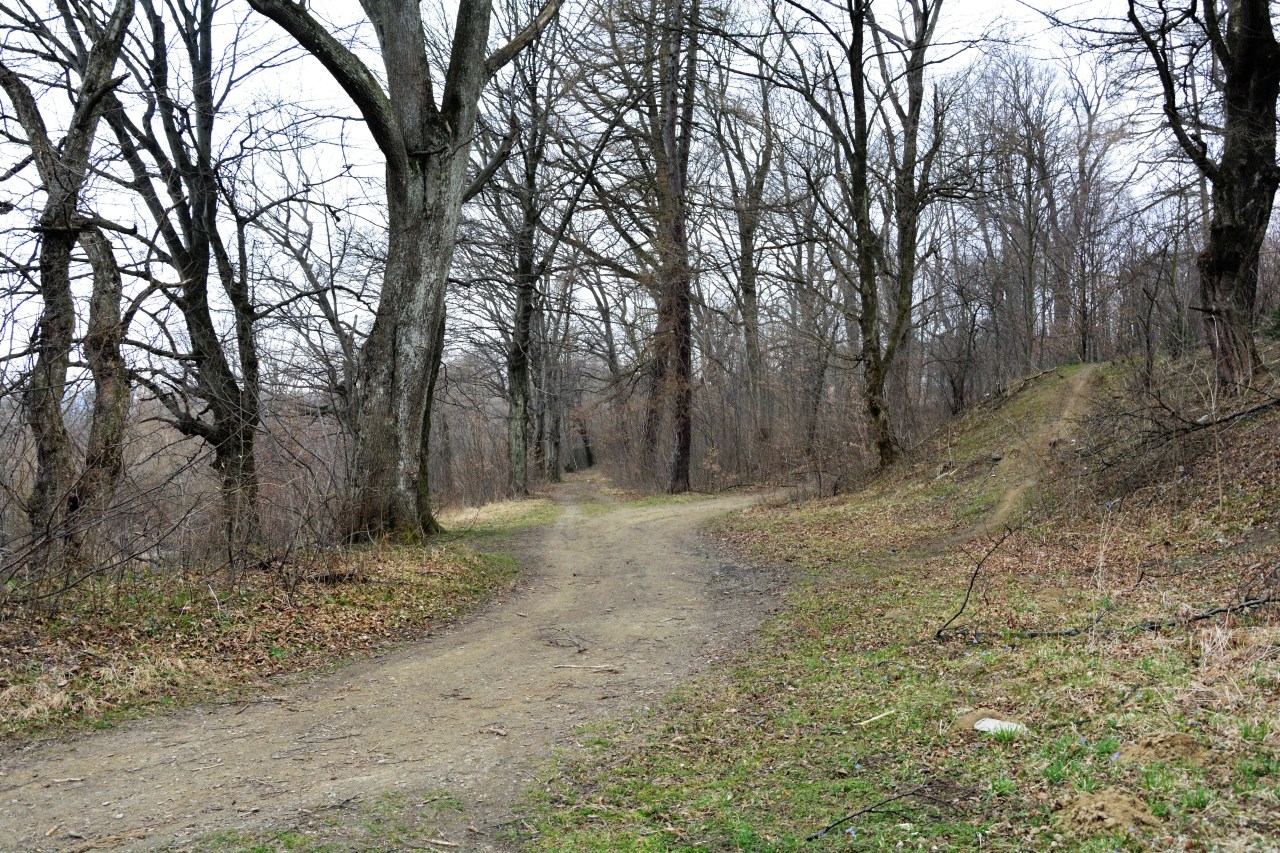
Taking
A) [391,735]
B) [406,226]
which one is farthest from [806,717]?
[406,226]

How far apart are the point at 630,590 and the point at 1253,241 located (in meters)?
10.2

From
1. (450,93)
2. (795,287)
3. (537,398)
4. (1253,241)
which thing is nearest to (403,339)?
(450,93)

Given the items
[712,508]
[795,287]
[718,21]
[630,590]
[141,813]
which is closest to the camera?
[141,813]

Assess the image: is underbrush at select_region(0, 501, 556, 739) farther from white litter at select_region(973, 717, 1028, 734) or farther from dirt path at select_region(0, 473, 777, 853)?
white litter at select_region(973, 717, 1028, 734)

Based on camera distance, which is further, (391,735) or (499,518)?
(499,518)

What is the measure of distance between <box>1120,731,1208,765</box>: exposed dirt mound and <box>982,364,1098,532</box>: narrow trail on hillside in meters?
7.98

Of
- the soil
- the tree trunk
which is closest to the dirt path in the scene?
the soil

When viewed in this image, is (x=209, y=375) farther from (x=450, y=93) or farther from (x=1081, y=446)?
(x=1081, y=446)

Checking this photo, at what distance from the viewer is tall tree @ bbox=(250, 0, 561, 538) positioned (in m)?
11.3

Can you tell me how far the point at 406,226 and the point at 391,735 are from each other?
8.24 meters

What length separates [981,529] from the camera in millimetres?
11883

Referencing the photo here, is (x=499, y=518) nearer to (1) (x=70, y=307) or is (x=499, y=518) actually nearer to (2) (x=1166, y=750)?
(1) (x=70, y=307)

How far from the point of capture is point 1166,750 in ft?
12.3

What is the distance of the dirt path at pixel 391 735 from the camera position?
4.22 m
